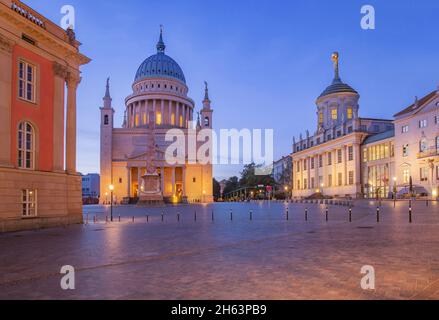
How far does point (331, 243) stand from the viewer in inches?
568

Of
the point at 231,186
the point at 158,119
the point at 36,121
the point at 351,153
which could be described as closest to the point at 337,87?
the point at 351,153

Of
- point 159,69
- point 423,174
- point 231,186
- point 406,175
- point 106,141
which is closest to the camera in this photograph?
point 423,174

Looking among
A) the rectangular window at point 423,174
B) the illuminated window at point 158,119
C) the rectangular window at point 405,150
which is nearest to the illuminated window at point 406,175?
the rectangular window at point 405,150

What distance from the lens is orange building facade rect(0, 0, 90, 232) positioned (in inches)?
849

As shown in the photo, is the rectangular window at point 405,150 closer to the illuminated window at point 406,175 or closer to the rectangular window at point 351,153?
the illuminated window at point 406,175

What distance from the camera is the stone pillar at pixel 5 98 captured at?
2130 cm

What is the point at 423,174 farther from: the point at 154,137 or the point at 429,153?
the point at 154,137

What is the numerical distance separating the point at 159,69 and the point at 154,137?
39.1 m

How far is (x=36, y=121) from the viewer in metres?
24.4

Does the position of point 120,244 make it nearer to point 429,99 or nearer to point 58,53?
point 58,53

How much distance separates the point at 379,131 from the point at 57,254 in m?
86.7

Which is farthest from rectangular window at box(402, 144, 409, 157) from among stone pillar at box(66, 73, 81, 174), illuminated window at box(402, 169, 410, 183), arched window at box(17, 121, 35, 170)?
arched window at box(17, 121, 35, 170)

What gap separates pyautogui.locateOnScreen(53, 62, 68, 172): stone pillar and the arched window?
1.77 meters
